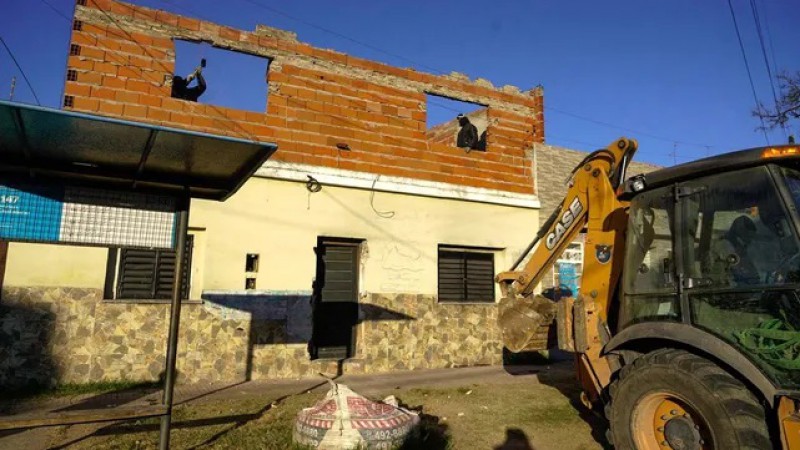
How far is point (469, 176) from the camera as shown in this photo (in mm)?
11633

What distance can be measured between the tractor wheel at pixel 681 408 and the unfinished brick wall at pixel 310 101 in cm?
718

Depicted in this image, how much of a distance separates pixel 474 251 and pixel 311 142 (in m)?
4.62

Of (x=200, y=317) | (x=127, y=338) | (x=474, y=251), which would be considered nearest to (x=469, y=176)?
(x=474, y=251)

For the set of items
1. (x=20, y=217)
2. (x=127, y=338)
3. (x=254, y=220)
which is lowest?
(x=127, y=338)

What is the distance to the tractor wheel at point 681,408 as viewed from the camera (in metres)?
3.42

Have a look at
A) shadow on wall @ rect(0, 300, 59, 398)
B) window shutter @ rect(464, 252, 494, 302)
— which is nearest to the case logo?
window shutter @ rect(464, 252, 494, 302)

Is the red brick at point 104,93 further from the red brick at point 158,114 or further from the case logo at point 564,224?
the case logo at point 564,224

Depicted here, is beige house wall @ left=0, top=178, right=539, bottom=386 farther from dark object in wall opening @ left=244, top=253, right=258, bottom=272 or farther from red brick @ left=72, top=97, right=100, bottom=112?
red brick @ left=72, top=97, right=100, bottom=112

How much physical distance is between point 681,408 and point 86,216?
5427mm

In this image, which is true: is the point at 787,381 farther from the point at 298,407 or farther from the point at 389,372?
the point at 389,372

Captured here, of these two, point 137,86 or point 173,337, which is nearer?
point 173,337

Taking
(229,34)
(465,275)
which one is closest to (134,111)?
(229,34)

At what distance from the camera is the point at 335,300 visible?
9.88m

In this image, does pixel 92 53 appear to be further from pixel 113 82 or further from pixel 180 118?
pixel 180 118
